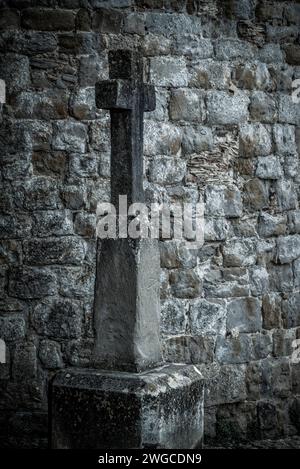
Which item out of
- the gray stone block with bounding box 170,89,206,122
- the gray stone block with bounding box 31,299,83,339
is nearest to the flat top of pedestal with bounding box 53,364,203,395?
the gray stone block with bounding box 31,299,83,339

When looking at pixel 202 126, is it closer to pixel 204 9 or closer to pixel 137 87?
pixel 204 9

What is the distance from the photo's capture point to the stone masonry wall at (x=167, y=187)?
21.2ft

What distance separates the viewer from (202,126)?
6699mm

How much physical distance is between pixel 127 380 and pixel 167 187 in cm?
274

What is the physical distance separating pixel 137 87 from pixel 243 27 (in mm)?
2767

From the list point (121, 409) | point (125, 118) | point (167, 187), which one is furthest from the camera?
point (167, 187)

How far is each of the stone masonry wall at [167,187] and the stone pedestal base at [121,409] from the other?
7.33 feet

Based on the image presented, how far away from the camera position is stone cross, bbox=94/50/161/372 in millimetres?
4191

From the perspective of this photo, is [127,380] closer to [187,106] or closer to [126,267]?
[126,267]

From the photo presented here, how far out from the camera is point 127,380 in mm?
4055

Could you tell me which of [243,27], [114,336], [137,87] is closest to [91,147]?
[243,27]

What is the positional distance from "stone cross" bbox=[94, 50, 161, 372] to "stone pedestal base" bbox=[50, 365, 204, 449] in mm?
115

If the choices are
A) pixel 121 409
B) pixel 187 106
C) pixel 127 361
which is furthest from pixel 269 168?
pixel 121 409

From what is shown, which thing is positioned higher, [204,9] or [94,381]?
[204,9]
